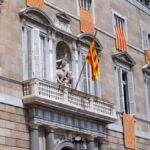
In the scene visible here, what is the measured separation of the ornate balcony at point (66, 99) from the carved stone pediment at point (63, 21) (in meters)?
3.61

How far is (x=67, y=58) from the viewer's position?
89.9 ft

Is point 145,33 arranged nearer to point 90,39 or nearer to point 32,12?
point 90,39

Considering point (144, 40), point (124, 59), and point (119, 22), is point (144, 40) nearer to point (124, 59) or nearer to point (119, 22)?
point (119, 22)

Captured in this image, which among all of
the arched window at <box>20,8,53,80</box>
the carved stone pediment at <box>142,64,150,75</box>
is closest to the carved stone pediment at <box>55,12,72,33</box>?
the arched window at <box>20,8,53,80</box>

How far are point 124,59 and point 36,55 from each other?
9.01 metres

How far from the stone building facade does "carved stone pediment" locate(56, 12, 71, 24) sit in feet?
0.17

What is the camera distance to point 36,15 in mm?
25188

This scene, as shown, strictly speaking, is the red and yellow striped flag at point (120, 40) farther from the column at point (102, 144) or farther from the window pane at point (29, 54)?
the window pane at point (29, 54)

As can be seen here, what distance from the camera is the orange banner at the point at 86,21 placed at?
95.5 feet

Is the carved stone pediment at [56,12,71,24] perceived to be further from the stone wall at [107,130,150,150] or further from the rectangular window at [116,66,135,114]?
the stone wall at [107,130,150,150]

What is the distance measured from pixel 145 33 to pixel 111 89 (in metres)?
7.15

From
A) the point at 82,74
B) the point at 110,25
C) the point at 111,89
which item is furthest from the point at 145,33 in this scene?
the point at 82,74

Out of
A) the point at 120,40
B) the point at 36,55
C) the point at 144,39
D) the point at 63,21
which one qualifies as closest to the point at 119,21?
the point at 120,40

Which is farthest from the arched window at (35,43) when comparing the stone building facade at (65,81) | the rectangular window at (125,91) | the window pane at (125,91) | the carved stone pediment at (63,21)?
the window pane at (125,91)
